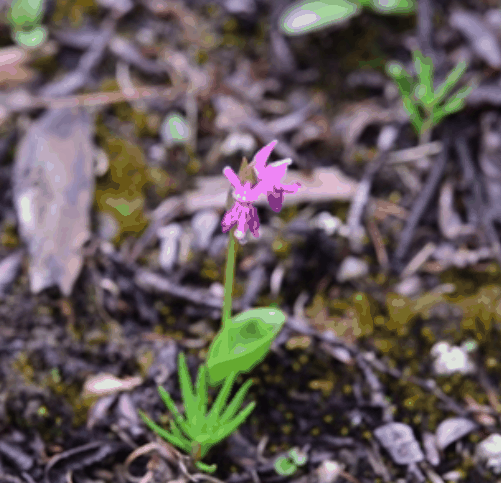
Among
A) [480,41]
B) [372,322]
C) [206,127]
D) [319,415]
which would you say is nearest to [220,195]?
[206,127]

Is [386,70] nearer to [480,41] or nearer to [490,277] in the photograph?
[480,41]

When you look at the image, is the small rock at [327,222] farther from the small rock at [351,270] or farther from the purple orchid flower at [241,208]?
the purple orchid flower at [241,208]

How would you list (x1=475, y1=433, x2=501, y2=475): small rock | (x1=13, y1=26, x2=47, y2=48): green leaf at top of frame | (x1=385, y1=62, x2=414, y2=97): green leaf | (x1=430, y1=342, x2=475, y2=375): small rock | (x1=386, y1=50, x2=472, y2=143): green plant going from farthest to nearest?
1. (x1=13, y1=26, x2=47, y2=48): green leaf at top of frame
2. (x1=385, y1=62, x2=414, y2=97): green leaf
3. (x1=386, y1=50, x2=472, y2=143): green plant
4. (x1=430, y1=342, x2=475, y2=375): small rock
5. (x1=475, y1=433, x2=501, y2=475): small rock

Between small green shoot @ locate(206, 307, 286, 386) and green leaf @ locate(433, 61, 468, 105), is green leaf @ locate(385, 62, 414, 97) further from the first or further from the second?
small green shoot @ locate(206, 307, 286, 386)

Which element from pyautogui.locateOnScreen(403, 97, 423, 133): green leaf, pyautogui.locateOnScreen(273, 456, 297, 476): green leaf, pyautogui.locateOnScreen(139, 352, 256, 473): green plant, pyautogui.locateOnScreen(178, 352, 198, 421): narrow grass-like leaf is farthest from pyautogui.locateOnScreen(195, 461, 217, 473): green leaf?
pyautogui.locateOnScreen(403, 97, 423, 133): green leaf

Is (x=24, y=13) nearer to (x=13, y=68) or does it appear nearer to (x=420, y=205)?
(x=13, y=68)
